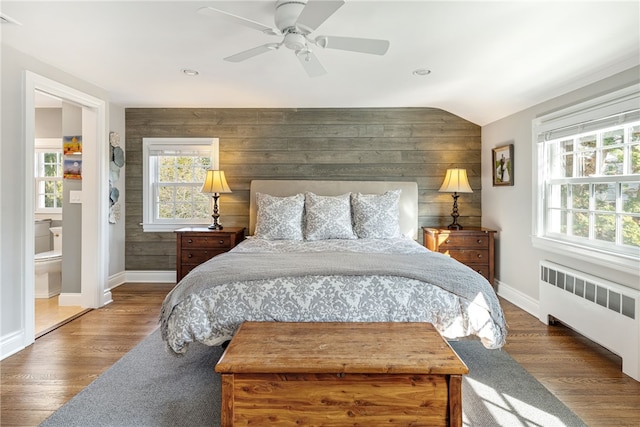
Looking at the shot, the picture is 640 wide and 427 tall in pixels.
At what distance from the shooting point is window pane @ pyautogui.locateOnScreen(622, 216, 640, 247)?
252cm

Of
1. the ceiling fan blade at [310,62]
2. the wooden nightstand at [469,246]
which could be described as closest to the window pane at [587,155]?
the wooden nightstand at [469,246]

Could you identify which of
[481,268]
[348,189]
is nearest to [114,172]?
[348,189]

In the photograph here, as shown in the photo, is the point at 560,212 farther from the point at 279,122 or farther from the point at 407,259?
the point at 279,122

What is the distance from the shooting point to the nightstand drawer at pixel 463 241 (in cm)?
405

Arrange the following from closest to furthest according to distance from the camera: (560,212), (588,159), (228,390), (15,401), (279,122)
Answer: (228,390) < (15,401) < (588,159) < (560,212) < (279,122)

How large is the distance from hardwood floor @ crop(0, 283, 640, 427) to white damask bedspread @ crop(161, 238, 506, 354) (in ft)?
1.84

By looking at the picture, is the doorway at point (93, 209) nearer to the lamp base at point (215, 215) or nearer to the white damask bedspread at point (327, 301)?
the lamp base at point (215, 215)

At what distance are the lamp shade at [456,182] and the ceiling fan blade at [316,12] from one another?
2.81m

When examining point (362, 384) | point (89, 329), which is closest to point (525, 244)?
point (362, 384)

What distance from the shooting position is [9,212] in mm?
2668

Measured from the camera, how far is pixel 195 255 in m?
4.02

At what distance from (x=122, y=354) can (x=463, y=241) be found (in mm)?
3483

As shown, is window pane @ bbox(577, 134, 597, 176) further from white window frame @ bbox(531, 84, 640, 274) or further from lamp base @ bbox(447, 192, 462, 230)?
lamp base @ bbox(447, 192, 462, 230)

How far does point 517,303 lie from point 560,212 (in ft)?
3.55
